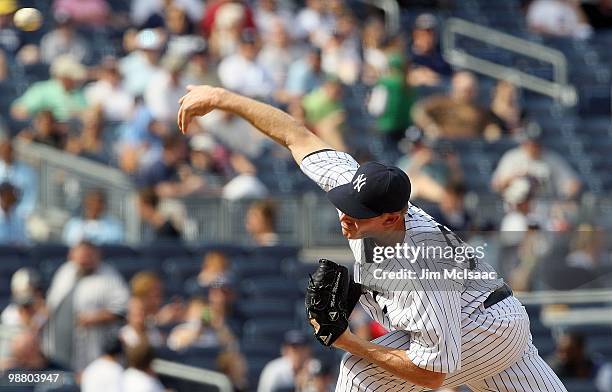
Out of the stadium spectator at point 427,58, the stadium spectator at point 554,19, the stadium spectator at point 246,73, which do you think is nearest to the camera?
the stadium spectator at point 246,73

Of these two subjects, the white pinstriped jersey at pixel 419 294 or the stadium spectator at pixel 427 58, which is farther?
the stadium spectator at pixel 427 58

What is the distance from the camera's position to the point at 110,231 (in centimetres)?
1076

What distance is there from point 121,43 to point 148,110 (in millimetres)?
1950

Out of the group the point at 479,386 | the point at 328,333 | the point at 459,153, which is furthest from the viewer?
the point at 459,153

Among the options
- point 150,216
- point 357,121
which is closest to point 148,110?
point 150,216

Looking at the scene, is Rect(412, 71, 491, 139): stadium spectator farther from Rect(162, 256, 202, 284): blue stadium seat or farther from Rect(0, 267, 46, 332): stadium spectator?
Rect(0, 267, 46, 332): stadium spectator

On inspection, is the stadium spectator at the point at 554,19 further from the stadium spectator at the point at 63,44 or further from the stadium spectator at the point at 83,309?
the stadium spectator at the point at 83,309

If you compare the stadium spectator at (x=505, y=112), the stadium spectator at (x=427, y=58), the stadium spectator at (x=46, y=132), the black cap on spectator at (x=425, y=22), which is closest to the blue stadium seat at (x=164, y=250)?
the stadium spectator at (x=46, y=132)

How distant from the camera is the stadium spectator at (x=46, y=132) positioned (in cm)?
1120

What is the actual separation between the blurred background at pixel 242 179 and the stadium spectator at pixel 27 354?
0.01 metres

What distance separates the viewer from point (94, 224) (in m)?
10.7

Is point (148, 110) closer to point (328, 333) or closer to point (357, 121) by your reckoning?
point (357, 121)

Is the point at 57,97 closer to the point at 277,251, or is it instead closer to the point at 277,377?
the point at 277,251

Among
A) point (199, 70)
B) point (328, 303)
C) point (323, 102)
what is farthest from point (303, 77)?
point (328, 303)
